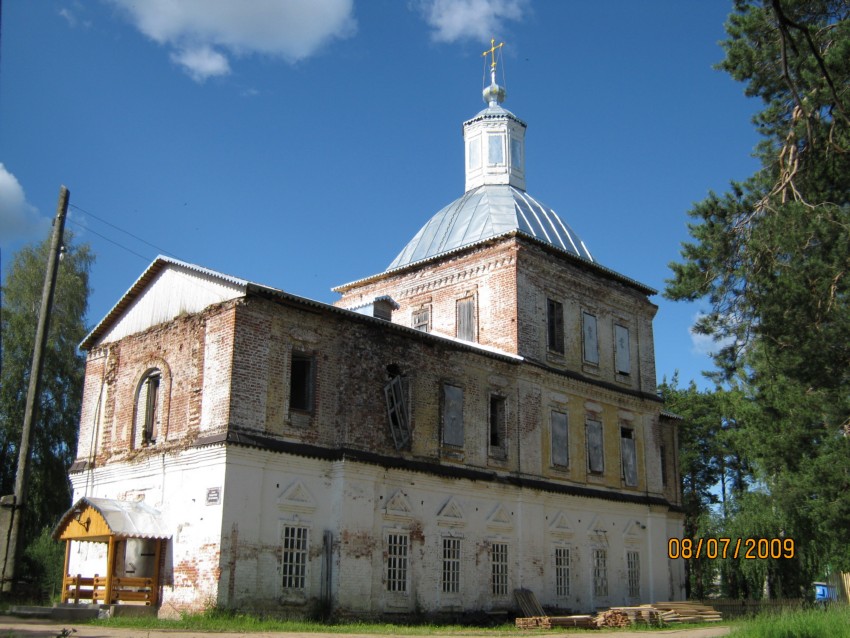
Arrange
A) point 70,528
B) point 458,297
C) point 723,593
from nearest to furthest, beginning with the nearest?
point 70,528 → point 458,297 → point 723,593

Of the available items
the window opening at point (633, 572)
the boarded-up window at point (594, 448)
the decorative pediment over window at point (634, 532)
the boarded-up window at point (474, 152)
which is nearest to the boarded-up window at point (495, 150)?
the boarded-up window at point (474, 152)

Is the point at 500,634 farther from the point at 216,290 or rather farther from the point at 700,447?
the point at 700,447

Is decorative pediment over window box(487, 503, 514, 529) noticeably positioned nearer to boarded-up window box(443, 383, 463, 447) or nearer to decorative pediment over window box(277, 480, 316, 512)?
boarded-up window box(443, 383, 463, 447)

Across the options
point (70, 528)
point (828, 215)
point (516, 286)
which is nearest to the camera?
point (828, 215)

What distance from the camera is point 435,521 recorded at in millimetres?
20359

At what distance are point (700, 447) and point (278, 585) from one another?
1251 inches

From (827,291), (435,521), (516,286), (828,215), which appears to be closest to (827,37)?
(828,215)

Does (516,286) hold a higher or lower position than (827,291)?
higher

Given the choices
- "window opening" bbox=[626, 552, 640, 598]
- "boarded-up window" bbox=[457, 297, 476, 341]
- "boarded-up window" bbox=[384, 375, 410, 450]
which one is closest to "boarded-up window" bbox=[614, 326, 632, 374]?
"boarded-up window" bbox=[457, 297, 476, 341]

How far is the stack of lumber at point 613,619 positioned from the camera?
20234 mm

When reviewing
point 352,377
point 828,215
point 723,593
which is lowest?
point 723,593

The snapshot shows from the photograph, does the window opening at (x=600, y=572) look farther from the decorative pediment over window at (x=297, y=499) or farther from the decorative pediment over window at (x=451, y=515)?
the decorative pediment over window at (x=297, y=499)

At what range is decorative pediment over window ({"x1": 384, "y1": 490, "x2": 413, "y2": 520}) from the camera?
1936cm

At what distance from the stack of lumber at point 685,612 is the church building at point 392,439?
2.29 m
